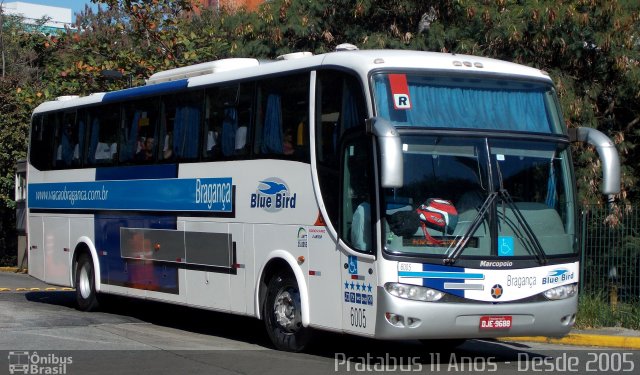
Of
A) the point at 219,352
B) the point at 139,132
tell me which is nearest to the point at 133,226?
the point at 139,132

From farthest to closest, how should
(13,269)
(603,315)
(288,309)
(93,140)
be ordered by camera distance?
(13,269)
(93,140)
(603,315)
(288,309)

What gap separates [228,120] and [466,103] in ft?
12.3

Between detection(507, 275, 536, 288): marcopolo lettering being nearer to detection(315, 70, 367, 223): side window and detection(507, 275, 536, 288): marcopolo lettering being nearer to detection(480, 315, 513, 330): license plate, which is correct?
detection(480, 315, 513, 330): license plate

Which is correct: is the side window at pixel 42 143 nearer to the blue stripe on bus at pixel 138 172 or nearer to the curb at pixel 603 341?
the blue stripe on bus at pixel 138 172

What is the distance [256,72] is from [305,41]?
28.8ft

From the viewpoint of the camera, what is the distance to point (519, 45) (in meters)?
18.9

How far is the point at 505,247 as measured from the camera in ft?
35.6

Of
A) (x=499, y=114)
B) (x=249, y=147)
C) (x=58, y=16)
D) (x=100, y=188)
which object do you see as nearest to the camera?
(x=499, y=114)

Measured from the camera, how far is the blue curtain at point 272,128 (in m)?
12.6

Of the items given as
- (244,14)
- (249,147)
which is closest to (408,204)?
(249,147)

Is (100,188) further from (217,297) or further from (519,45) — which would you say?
(519,45)

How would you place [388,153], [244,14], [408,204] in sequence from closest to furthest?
[388,153], [408,204], [244,14]

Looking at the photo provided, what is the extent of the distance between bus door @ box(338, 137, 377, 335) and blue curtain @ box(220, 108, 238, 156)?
2706 millimetres

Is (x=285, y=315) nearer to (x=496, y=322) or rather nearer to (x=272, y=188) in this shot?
(x=272, y=188)
